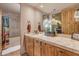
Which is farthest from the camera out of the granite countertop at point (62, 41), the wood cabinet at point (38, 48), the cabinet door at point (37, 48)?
the cabinet door at point (37, 48)

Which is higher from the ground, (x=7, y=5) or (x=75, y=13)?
(x=7, y=5)

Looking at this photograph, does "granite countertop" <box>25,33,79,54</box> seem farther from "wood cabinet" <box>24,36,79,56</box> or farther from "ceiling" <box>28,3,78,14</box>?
"ceiling" <box>28,3,78,14</box>

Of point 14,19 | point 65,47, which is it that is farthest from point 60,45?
point 14,19

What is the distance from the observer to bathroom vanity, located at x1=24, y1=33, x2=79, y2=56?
74.4 inches

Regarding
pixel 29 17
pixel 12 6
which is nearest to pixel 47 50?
pixel 29 17

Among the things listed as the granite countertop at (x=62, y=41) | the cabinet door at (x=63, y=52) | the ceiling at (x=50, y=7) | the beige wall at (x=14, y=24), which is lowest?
the cabinet door at (x=63, y=52)

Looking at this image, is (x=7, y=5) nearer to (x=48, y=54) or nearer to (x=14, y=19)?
(x=14, y=19)

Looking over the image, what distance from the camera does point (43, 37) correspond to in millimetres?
2133

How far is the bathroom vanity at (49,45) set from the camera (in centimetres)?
189

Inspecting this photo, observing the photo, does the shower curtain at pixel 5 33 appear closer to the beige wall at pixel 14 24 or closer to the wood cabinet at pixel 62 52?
the beige wall at pixel 14 24

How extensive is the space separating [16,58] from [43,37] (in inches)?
22.0

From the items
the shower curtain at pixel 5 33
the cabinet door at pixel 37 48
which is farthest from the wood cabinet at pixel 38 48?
the shower curtain at pixel 5 33

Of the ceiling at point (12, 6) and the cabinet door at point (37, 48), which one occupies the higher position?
the ceiling at point (12, 6)

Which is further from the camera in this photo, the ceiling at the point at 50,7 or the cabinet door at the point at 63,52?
the ceiling at the point at 50,7
